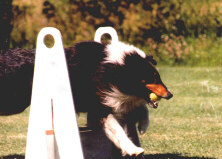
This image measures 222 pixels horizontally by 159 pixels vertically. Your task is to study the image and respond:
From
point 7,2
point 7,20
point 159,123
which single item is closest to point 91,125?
point 159,123

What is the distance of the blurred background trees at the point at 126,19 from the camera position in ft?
42.4

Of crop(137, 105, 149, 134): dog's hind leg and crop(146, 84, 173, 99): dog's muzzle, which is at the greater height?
crop(146, 84, 173, 99): dog's muzzle

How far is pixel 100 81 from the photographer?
392 cm

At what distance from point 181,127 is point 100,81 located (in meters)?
2.29

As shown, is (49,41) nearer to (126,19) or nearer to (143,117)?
(126,19)

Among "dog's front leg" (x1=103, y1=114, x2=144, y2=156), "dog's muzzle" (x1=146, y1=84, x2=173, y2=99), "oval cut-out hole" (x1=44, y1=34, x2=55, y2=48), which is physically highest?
"dog's muzzle" (x1=146, y1=84, x2=173, y2=99)

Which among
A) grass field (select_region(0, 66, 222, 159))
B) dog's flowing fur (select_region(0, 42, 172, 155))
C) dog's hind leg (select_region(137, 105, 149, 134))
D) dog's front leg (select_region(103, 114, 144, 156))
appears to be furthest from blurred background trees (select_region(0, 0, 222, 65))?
dog's front leg (select_region(103, 114, 144, 156))

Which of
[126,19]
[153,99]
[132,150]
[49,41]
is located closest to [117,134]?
[132,150]

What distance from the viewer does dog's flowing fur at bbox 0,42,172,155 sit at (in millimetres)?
3883

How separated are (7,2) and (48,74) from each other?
7089 millimetres

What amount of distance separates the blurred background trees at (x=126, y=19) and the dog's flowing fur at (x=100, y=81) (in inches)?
346

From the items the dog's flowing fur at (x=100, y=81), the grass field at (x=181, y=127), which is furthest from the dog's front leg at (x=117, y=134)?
the grass field at (x=181, y=127)

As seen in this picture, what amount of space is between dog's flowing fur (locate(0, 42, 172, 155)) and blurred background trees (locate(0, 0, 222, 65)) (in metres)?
8.79

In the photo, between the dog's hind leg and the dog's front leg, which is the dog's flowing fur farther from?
the dog's hind leg
